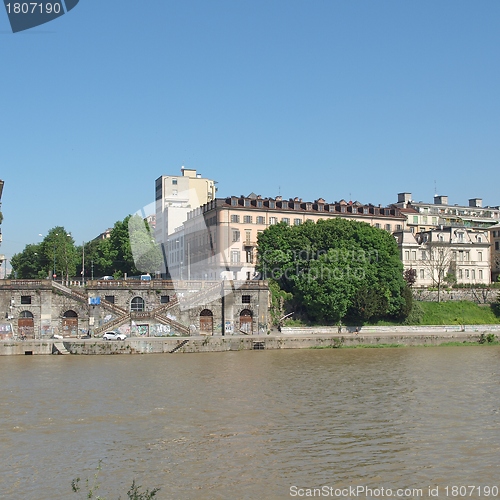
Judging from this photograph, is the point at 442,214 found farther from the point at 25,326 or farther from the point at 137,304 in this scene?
the point at 25,326

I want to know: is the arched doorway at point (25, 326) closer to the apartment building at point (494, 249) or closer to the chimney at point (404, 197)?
the apartment building at point (494, 249)

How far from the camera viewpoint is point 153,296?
2751 inches

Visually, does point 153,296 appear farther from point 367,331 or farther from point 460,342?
point 460,342

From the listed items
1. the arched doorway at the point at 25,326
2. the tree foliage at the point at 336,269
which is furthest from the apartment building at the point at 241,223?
the arched doorway at the point at 25,326

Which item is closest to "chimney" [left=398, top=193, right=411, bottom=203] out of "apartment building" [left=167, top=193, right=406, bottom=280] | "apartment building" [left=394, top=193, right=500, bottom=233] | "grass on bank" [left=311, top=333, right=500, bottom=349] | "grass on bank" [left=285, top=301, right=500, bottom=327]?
"apartment building" [left=394, top=193, right=500, bottom=233]

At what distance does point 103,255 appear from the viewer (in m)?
124

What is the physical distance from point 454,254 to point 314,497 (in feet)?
284

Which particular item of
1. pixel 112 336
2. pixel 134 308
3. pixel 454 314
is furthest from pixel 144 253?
pixel 454 314

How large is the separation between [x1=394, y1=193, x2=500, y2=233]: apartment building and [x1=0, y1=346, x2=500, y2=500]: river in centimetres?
6688

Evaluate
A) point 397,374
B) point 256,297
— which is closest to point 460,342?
point 256,297

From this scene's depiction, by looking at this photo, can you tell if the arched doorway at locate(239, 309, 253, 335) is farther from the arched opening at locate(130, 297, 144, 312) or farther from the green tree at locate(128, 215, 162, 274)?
the green tree at locate(128, 215, 162, 274)

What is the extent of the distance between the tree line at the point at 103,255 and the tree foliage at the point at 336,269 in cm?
3238

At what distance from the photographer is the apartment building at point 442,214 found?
377 ft

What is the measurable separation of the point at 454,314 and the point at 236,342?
112 ft
